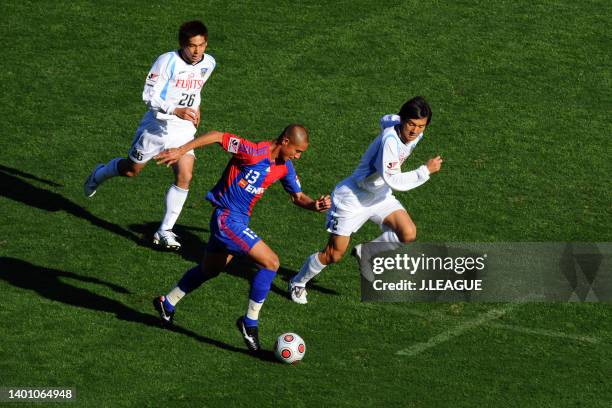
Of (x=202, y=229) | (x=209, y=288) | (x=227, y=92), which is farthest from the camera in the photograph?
(x=227, y=92)

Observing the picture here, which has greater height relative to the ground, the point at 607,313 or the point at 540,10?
the point at 540,10

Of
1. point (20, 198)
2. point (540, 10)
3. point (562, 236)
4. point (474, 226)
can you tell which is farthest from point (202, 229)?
point (540, 10)

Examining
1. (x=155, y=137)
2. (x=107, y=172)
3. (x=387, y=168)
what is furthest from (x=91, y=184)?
(x=387, y=168)

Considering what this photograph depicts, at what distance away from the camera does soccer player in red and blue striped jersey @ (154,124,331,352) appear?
11.9 metres

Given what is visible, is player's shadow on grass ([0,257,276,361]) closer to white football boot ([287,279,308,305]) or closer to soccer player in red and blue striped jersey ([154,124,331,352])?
soccer player in red and blue striped jersey ([154,124,331,352])

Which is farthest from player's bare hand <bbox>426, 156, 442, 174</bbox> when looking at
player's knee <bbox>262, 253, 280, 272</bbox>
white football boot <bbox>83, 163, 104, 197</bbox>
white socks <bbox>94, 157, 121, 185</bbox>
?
white football boot <bbox>83, 163, 104, 197</bbox>

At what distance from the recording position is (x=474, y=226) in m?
15.5

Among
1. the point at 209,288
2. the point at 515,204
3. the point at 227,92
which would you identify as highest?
the point at 227,92

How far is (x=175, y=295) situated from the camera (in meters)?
12.5

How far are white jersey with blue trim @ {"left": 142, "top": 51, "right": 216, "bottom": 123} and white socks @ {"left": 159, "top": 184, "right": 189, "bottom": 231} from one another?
0.97 m

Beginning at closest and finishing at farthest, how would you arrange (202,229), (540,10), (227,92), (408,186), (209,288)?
(408,186) → (209,288) → (202,229) → (227,92) → (540,10)

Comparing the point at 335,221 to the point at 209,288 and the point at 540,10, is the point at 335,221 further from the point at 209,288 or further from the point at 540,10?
the point at 540,10

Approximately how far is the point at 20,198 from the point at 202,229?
259 cm

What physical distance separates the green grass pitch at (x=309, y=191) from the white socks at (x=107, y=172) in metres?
0.46
